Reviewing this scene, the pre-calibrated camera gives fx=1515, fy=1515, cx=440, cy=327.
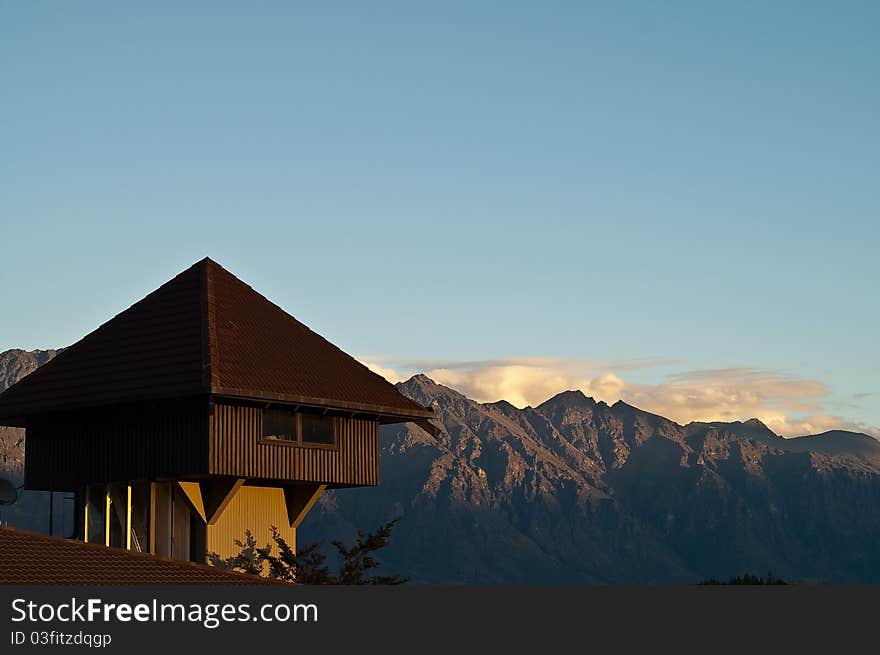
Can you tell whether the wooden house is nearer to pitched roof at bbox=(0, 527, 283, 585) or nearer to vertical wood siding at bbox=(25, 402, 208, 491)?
vertical wood siding at bbox=(25, 402, 208, 491)

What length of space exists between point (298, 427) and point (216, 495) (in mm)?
2934

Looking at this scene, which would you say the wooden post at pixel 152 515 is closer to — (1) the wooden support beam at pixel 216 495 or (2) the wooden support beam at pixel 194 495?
(2) the wooden support beam at pixel 194 495

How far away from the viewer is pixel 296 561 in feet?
141

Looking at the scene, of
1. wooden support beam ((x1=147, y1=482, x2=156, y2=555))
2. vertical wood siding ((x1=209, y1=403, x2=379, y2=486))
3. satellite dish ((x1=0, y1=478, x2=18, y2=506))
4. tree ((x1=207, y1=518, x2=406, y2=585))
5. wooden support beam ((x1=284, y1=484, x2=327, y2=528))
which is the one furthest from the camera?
wooden support beam ((x1=284, y1=484, x2=327, y2=528))

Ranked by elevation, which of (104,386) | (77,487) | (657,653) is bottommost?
(657,653)

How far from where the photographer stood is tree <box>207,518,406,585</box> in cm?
4228

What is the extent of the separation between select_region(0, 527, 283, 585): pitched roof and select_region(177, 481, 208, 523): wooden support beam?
10.3m

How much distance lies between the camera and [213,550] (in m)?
42.2

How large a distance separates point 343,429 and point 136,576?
604 inches

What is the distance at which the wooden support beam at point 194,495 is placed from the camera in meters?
41.7

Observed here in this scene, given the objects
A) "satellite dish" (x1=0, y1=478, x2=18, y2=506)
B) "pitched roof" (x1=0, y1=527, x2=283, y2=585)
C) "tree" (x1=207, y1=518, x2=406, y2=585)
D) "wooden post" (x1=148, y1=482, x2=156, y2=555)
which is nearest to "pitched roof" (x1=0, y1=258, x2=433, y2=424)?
"satellite dish" (x1=0, y1=478, x2=18, y2=506)

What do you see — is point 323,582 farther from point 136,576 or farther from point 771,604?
point 771,604

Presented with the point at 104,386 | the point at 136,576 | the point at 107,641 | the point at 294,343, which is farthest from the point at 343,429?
the point at 107,641

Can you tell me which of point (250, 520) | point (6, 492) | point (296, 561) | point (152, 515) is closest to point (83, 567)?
point (152, 515)
